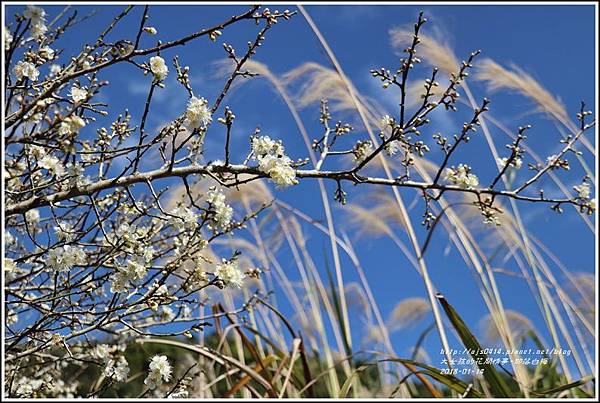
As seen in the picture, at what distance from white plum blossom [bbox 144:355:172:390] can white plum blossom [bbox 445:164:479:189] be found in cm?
79

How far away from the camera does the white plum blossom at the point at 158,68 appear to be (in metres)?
1.26

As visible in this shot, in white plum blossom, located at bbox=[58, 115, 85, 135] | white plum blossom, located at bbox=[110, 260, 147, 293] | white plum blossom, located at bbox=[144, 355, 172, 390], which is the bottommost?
white plum blossom, located at bbox=[144, 355, 172, 390]

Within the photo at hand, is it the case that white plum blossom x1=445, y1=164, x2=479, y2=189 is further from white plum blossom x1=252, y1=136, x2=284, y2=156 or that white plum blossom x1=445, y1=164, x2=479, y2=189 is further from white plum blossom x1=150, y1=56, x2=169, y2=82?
white plum blossom x1=150, y1=56, x2=169, y2=82

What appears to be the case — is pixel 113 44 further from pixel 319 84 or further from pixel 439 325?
pixel 319 84

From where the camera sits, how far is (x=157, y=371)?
1426mm

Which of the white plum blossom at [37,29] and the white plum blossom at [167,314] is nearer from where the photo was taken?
the white plum blossom at [37,29]

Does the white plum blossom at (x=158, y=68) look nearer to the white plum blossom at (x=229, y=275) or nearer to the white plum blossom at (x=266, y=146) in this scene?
the white plum blossom at (x=266, y=146)

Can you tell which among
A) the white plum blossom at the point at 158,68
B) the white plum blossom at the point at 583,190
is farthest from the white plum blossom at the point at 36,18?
the white plum blossom at the point at 583,190

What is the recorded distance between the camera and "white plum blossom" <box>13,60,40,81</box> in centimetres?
129

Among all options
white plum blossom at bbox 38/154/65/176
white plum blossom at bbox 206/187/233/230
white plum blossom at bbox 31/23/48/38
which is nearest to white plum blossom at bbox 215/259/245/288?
white plum blossom at bbox 206/187/233/230

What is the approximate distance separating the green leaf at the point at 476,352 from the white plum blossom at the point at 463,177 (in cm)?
27

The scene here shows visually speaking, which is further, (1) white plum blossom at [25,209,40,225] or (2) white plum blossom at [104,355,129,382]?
(1) white plum blossom at [25,209,40,225]

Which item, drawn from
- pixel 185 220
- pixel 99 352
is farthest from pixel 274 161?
pixel 99 352

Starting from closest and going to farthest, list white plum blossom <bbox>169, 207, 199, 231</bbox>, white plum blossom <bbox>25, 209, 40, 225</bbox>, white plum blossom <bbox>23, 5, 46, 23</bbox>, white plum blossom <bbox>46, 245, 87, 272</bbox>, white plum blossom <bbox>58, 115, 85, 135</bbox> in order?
white plum blossom <bbox>58, 115, 85, 135</bbox> < white plum blossom <bbox>23, 5, 46, 23</bbox> < white plum blossom <bbox>46, 245, 87, 272</bbox> < white plum blossom <bbox>169, 207, 199, 231</bbox> < white plum blossom <bbox>25, 209, 40, 225</bbox>
